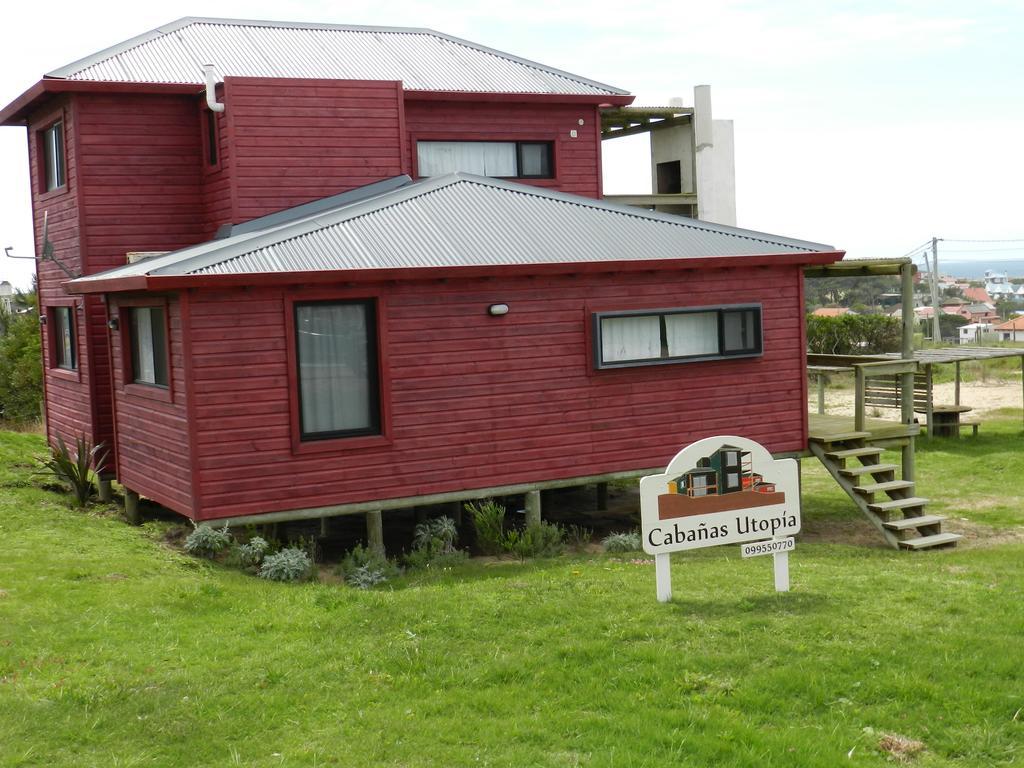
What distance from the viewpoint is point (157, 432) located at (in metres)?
14.3

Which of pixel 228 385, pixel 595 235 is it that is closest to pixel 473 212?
pixel 595 235

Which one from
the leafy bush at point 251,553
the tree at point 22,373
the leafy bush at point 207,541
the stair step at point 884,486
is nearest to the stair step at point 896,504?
the stair step at point 884,486

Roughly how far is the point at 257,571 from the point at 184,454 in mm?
1579

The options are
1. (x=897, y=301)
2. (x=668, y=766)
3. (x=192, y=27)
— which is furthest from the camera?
(x=897, y=301)

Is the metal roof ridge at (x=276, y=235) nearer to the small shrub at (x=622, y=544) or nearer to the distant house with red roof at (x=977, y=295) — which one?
the small shrub at (x=622, y=544)

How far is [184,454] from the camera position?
13367 millimetres

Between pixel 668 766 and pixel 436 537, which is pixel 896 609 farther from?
pixel 436 537

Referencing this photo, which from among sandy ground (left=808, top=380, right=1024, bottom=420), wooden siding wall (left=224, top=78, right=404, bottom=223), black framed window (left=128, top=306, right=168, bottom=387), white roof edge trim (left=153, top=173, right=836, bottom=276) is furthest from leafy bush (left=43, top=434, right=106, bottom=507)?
sandy ground (left=808, top=380, right=1024, bottom=420)

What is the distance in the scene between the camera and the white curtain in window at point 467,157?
19750 mm

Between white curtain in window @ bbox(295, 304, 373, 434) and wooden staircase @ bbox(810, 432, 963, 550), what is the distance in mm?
6594

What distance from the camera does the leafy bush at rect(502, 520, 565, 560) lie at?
47.8ft

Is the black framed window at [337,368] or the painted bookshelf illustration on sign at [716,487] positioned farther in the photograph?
the black framed window at [337,368]

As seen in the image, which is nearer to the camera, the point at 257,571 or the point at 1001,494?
the point at 257,571

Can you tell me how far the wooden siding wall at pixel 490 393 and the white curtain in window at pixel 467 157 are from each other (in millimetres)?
5662
